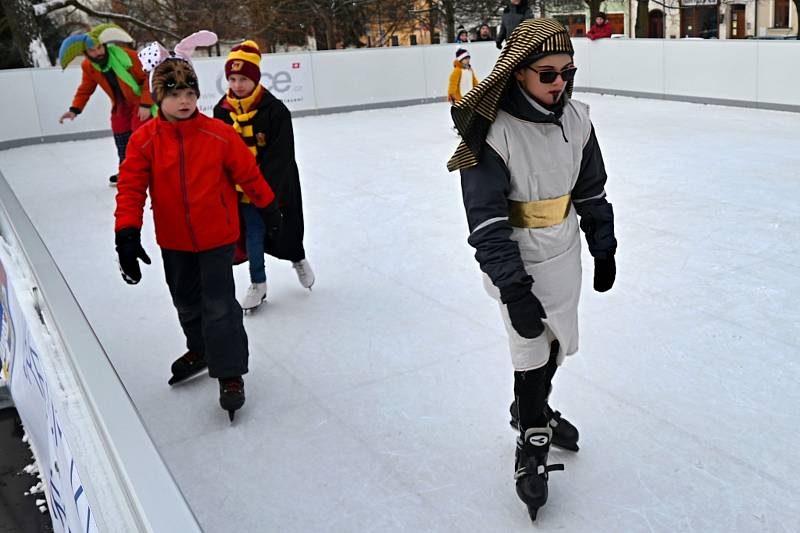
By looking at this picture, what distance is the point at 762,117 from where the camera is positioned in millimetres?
11055

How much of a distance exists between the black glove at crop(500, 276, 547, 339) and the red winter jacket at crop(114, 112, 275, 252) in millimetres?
1470

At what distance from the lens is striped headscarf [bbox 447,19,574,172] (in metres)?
2.42

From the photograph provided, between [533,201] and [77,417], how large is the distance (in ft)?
4.42

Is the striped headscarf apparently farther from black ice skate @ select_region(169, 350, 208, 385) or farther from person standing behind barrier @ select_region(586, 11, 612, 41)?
person standing behind barrier @ select_region(586, 11, 612, 41)

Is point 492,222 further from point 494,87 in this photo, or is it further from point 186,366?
point 186,366

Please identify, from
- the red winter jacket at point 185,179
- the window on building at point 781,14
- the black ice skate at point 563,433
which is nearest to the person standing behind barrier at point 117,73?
the red winter jacket at point 185,179

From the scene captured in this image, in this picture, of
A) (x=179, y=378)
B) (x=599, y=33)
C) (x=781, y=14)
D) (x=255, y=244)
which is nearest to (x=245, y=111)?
(x=255, y=244)

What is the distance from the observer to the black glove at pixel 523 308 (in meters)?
2.41

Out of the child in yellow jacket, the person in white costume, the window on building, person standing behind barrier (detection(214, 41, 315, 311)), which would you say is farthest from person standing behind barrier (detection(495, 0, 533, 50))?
the window on building

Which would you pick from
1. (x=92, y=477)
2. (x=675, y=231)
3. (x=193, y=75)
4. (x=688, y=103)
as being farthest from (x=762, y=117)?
(x=92, y=477)

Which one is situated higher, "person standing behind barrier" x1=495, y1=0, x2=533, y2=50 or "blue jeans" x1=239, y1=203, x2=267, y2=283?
"person standing behind barrier" x1=495, y1=0, x2=533, y2=50

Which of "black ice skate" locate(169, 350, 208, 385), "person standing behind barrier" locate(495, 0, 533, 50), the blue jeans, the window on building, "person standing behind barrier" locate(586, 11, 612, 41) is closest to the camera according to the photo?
"black ice skate" locate(169, 350, 208, 385)

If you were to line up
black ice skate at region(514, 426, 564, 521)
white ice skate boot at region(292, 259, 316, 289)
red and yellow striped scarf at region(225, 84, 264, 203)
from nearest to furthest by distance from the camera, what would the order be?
black ice skate at region(514, 426, 564, 521)
red and yellow striped scarf at region(225, 84, 264, 203)
white ice skate boot at region(292, 259, 316, 289)

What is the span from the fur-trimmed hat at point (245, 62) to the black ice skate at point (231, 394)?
1.50 meters
